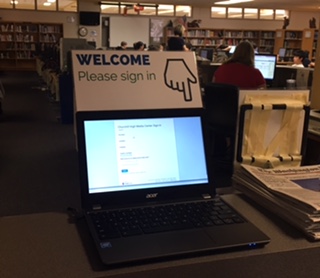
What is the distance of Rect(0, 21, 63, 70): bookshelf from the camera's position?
46.1 ft

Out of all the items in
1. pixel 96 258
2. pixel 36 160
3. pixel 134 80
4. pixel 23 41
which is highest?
pixel 23 41

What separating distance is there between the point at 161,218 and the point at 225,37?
15129 mm

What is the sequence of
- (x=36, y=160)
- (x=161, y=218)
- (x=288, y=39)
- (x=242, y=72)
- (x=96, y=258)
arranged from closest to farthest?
(x=96, y=258)
(x=161, y=218)
(x=242, y=72)
(x=36, y=160)
(x=288, y=39)

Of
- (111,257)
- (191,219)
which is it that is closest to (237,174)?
(191,219)

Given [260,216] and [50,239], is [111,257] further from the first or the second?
[260,216]

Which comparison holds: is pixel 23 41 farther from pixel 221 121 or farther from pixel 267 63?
pixel 221 121

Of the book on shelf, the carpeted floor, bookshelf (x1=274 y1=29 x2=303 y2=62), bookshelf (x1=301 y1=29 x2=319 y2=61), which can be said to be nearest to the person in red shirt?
the carpeted floor

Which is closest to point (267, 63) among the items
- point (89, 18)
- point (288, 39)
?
point (89, 18)

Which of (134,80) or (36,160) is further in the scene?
(36,160)

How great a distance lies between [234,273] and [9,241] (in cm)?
52

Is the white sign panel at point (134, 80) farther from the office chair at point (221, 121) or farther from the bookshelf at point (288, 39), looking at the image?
the bookshelf at point (288, 39)

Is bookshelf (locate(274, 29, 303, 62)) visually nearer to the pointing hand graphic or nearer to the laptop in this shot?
the pointing hand graphic

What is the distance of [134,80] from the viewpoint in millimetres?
1499

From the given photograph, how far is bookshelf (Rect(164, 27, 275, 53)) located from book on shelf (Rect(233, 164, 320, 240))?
14016 mm
